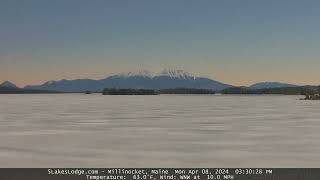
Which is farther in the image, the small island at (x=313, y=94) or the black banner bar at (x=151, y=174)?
the small island at (x=313, y=94)

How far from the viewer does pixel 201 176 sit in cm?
694

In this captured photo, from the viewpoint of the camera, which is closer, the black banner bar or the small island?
the black banner bar

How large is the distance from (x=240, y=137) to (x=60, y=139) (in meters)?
5.16

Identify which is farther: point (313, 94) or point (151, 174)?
point (313, 94)

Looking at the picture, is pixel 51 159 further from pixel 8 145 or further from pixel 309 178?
pixel 309 178

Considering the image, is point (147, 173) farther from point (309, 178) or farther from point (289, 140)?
point (289, 140)

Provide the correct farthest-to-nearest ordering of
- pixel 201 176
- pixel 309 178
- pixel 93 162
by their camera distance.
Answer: pixel 93 162 → pixel 309 178 → pixel 201 176

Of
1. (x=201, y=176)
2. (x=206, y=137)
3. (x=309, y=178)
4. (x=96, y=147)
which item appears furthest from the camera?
(x=206, y=137)

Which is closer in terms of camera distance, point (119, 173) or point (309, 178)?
point (119, 173)

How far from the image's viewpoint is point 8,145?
1338cm

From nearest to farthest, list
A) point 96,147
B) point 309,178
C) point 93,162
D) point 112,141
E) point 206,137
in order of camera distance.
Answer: point 309,178 < point 93,162 < point 96,147 < point 112,141 < point 206,137

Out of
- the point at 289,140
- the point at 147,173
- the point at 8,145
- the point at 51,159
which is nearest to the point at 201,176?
the point at 147,173

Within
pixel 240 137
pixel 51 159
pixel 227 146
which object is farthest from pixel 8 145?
pixel 240 137

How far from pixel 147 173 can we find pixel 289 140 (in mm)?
8730
